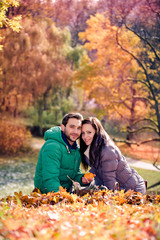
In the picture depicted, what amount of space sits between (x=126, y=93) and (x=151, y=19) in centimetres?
435

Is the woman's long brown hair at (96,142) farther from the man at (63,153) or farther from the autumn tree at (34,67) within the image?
the autumn tree at (34,67)

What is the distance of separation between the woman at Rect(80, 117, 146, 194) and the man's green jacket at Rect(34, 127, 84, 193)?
0.20 meters

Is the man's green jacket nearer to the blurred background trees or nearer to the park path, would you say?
the blurred background trees

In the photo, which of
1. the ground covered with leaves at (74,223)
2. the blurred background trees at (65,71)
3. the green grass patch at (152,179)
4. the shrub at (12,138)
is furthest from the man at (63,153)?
the shrub at (12,138)

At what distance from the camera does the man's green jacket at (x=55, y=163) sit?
3.38 meters

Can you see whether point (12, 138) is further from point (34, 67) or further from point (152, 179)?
point (152, 179)

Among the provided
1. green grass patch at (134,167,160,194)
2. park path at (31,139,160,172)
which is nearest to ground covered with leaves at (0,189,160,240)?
green grass patch at (134,167,160,194)

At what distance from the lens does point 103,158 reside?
3.67 meters

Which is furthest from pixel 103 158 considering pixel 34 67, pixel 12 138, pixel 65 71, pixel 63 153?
pixel 65 71

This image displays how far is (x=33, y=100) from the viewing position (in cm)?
1429

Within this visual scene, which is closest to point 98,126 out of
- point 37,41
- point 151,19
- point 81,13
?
point 151,19

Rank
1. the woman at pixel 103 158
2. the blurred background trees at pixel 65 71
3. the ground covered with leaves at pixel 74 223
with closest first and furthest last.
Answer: the ground covered with leaves at pixel 74 223, the woman at pixel 103 158, the blurred background trees at pixel 65 71

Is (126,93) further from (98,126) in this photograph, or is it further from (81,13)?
(81,13)

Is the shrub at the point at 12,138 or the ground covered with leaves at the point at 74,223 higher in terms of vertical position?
the ground covered with leaves at the point at 74,223
